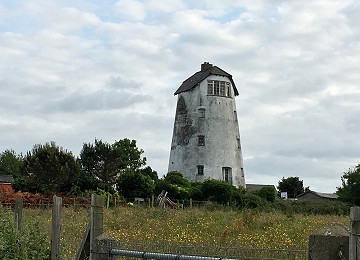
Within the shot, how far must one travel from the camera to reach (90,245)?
6.67 m

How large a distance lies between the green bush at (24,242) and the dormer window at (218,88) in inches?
2059

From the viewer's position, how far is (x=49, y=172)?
43.9 m

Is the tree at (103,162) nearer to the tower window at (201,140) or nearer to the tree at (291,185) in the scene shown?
the tower window at (201,140)

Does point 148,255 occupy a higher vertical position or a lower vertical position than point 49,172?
lower

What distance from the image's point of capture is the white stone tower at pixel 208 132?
5984 cm

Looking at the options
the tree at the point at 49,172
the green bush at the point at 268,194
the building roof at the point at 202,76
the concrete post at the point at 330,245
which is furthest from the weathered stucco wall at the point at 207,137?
the concrete post at the point at 330,245

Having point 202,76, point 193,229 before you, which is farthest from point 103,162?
point 193,229

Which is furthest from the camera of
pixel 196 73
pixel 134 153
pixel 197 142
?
pixel 134 153

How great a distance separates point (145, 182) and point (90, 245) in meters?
41.6

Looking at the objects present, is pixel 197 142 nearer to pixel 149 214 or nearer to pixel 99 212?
pixel 149 214

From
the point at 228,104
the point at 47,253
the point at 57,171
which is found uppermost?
the point at 228,104

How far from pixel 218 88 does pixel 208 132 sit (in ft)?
16.0

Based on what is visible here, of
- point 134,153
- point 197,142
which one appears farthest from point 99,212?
point 134,153

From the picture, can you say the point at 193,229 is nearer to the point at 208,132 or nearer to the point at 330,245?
the point at 330,245
